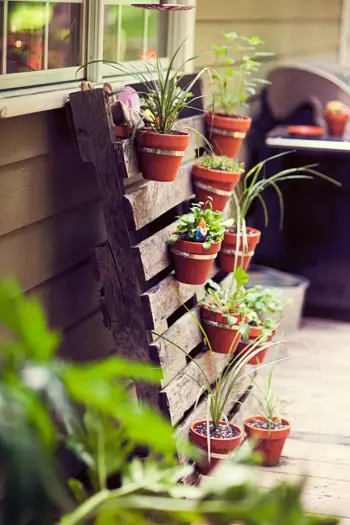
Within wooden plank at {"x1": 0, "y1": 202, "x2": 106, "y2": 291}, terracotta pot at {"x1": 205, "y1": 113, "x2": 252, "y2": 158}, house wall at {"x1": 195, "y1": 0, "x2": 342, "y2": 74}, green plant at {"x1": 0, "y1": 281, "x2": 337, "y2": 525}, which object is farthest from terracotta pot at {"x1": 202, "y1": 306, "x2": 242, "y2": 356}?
green plant at {"x1": 0, "y1": 281, "x2": 337, "y2": 525}

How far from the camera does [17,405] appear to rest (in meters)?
0.94

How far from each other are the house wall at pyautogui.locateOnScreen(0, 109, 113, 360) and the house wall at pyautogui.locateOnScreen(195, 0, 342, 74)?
58.6 inches

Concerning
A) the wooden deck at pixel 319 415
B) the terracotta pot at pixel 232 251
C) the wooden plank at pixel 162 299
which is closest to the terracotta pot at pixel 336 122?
the wooden deck at pixel 319 415

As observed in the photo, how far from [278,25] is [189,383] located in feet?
10.8

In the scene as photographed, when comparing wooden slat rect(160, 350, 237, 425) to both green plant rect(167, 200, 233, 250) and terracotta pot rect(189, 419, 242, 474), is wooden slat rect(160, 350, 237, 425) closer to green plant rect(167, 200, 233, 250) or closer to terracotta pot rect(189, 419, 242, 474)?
terracotta pot rect(189, 419, 242, 474)

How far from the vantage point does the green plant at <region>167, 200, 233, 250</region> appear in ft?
9.27

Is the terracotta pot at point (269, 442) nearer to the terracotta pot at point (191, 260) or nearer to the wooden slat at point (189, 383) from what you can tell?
the wooden slat at point (189, 383)

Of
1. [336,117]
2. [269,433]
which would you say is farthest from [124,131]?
[336,117]

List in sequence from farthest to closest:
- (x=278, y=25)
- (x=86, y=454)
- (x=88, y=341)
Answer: (x=278, y=25)
(x=88, y=341)
(x=86, y=454)

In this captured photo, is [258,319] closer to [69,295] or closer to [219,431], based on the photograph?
[219,431]

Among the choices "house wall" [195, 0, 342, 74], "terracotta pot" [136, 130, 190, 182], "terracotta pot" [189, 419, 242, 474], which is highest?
"house wall" [195, 0, 342, 74]

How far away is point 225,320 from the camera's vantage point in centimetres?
305

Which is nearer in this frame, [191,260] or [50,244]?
[50,244]

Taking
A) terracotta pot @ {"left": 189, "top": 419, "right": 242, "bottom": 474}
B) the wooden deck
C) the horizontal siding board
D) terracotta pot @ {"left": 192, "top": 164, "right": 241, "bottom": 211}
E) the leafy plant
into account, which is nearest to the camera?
terracotta pot @ {"left": 189, "top": 419, "right": 242, "bottom": 474}
